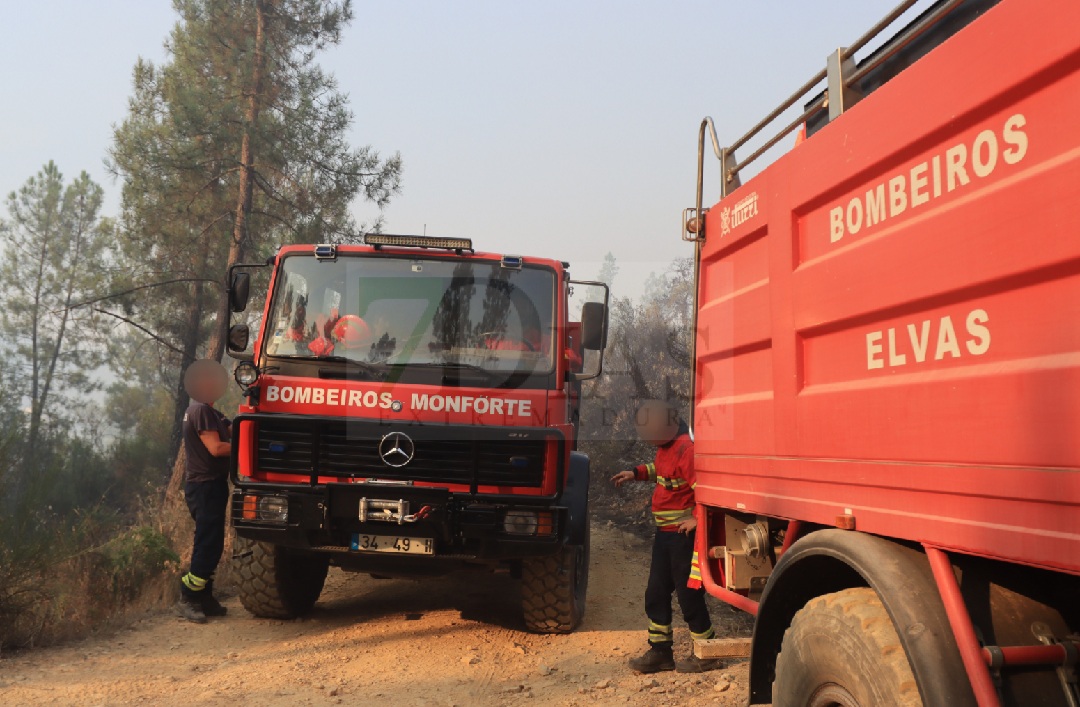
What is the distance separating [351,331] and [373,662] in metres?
2.15

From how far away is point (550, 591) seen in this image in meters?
5.86

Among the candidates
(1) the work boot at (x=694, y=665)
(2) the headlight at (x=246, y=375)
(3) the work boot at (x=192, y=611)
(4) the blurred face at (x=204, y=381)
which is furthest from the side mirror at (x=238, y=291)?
(1) the work boot at (x=694, y=665)

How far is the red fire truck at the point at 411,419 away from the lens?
5398 millimetres

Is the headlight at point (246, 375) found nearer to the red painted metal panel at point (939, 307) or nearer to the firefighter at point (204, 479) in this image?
the firefighter at point (204, 479)

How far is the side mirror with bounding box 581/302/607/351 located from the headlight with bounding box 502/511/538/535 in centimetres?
134

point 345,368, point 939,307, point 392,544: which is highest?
point 345,368

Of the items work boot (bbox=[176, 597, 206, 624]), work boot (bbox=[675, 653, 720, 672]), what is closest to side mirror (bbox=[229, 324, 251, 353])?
work boot (bbox=[176, 597, 206, 624])

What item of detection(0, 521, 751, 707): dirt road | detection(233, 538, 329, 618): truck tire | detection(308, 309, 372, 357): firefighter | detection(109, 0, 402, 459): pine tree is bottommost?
detection(0, 521, 751, 707): dirt road

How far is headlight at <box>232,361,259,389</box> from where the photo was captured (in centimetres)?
557

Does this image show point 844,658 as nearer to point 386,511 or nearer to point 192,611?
point 386,511

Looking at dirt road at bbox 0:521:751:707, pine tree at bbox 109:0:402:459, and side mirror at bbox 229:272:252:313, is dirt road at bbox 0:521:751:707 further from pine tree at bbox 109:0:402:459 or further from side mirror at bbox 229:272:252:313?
pine tree at bbox 109:0:402:459

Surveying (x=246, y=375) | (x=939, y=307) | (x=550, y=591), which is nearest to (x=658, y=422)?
(x=550, y=591)

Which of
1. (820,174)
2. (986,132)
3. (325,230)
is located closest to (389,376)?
(820,174)

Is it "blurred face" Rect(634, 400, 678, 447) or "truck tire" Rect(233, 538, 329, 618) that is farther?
"truck tire" Rect(233, 538, 329, 618)
